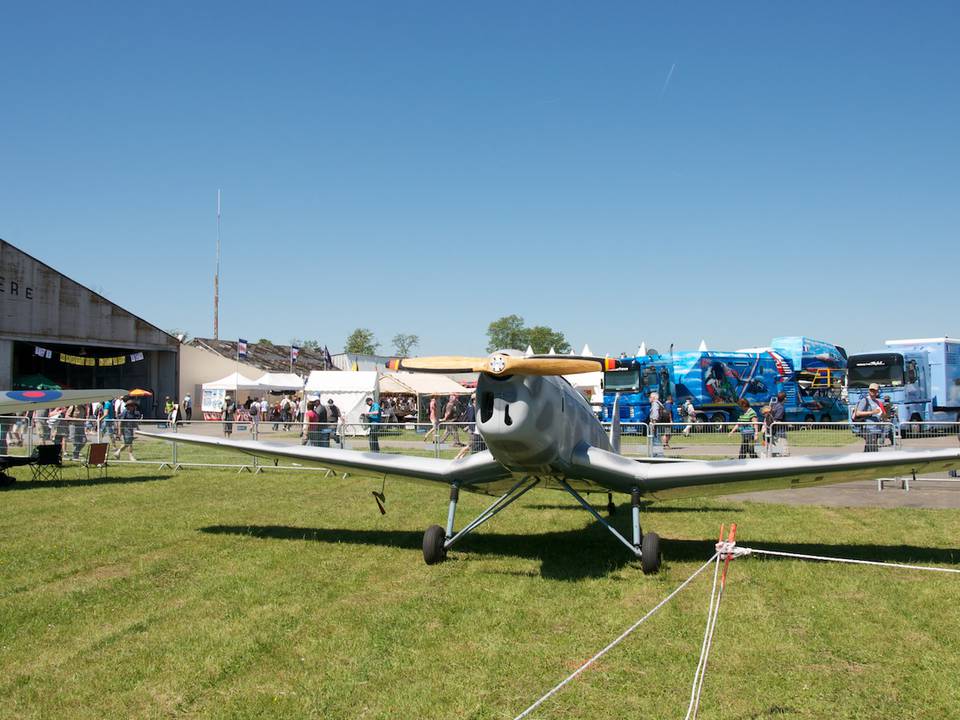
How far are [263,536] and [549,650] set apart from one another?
5.94 meters

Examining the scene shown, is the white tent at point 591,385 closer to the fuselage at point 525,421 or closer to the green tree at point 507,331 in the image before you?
the fuselage at point 525,421

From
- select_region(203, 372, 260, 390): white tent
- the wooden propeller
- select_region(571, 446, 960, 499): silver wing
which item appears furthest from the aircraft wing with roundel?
select_region(203, 372, 260, 390): white tent

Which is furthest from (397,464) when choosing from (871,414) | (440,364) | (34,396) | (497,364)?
(871,414)

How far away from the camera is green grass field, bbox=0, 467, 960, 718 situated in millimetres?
4688

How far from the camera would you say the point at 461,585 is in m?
7.57

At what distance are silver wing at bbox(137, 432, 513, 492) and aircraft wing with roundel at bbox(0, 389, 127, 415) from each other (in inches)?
327

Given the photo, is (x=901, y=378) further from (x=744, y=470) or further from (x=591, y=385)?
(x=744, y=470)

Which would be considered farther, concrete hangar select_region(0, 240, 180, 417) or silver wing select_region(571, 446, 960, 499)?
concrete hangar select_region(0, 240, 180, 417)

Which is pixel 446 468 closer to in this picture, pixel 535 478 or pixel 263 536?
pixel 535 478

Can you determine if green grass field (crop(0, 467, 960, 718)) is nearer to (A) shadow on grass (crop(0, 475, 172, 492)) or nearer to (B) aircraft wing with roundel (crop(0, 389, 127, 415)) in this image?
(A) shadow on grass (crop(0, 475, 172, 492))

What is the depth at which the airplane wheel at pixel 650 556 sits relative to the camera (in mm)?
7914

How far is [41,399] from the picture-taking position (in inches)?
695

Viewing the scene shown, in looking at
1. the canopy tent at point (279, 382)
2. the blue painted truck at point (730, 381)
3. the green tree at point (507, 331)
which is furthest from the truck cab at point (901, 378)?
the green tree at point (507, 331)

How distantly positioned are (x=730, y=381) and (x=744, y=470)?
26096 millimetres
